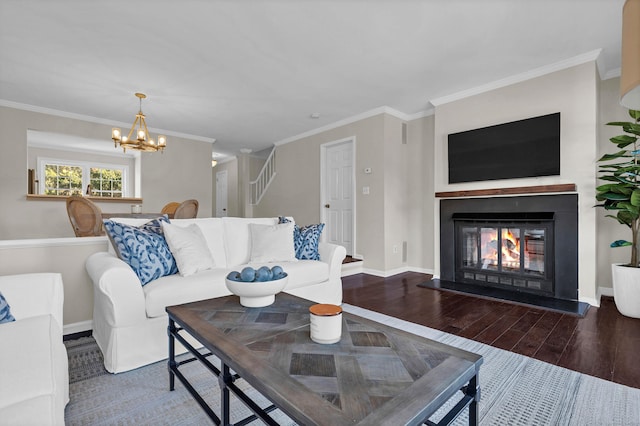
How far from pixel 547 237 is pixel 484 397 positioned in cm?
250

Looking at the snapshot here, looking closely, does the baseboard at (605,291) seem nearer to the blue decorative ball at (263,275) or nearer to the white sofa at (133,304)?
the blue decorative ball at (263,275)

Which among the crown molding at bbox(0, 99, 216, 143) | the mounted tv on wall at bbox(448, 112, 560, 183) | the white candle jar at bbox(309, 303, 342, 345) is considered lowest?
the white candle jar at bbox(309, 303, 342, 345)

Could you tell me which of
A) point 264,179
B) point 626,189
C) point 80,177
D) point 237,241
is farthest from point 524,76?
point 80,177

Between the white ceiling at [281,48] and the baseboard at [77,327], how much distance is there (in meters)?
2.46

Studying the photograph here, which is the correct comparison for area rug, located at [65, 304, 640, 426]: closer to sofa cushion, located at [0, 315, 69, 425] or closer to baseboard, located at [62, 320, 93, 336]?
baseboard, located at [62, 320, 93, 336]

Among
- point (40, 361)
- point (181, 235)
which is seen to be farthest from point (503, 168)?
point (40, 361)

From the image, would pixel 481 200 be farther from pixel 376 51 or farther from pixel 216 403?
pixel 216 403

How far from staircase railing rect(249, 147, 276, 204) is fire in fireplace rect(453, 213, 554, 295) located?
4.33 meters

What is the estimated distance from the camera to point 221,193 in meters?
9.21

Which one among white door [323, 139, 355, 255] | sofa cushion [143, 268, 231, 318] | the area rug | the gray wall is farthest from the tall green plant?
the gray wall

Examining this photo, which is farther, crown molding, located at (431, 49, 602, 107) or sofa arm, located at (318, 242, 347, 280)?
crown molding, located at (431, 49, 602, 107)

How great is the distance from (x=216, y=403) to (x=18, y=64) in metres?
4.15

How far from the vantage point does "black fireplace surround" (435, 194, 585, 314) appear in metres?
3.17

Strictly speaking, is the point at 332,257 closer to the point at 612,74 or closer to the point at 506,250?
the point at 506,250
